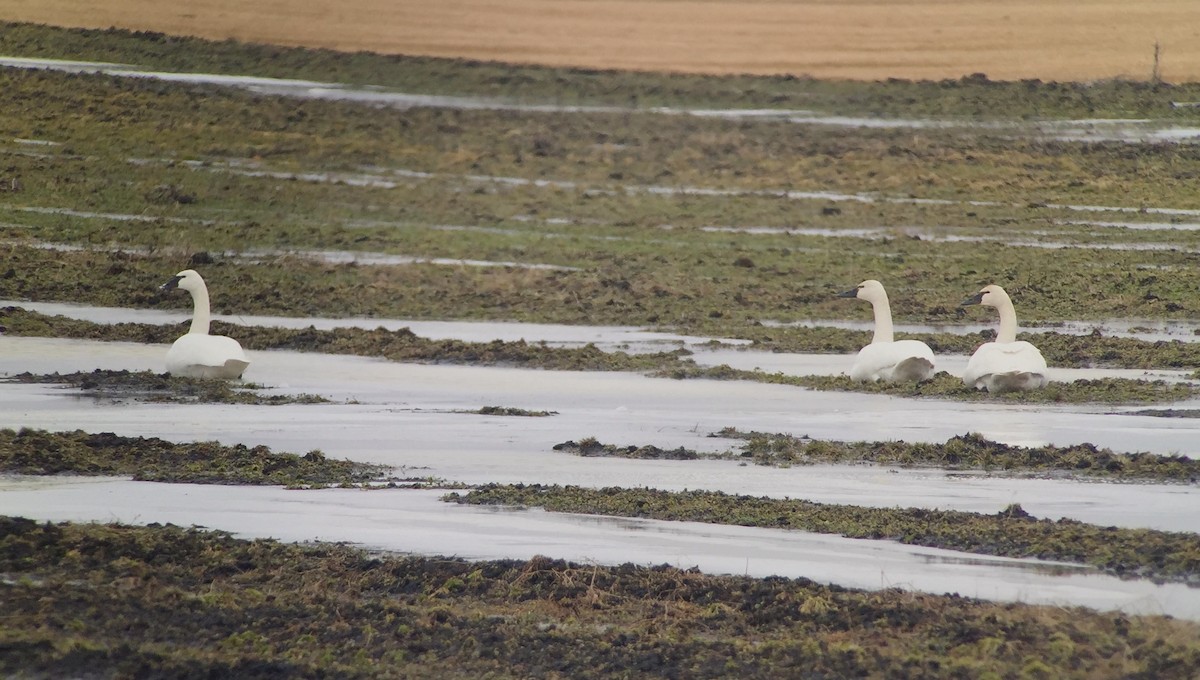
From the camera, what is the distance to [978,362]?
15.4 meters

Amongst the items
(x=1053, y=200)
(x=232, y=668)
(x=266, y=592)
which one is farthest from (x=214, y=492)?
(x=1053, y=200)

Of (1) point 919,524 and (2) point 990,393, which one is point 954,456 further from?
(2) point 990,393

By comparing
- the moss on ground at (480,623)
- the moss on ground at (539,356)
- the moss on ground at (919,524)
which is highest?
the moss on ground at (539,356)

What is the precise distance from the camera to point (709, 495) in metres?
10.9

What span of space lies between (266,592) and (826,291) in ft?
52.6

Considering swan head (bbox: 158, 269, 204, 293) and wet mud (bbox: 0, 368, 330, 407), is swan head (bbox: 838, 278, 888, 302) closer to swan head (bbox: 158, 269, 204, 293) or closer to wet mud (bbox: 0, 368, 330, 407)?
wet mud (bbox: 0, 368, 330, 407)

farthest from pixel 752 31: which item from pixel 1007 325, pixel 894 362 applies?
pixel 894 362

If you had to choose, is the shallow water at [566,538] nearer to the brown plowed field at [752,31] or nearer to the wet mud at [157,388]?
the wet mud at [157,388]

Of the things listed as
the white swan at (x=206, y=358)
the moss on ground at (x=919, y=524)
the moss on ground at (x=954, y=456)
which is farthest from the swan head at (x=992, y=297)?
the white swan at (x=206, y=358)

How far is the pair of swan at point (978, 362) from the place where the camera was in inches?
598

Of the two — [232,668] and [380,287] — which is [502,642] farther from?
[380,287]

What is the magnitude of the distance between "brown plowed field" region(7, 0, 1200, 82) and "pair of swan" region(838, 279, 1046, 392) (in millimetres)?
19947

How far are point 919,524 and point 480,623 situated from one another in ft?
10.4

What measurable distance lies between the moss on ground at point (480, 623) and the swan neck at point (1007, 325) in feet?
27.1
